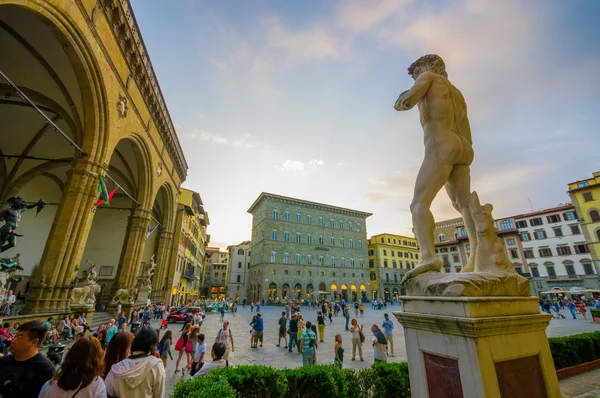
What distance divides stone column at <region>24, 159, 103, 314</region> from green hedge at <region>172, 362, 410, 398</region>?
909 cm

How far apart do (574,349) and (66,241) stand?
15.4 meters

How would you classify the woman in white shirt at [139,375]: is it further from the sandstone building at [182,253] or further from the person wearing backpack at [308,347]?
the sandstone building at [182,253]

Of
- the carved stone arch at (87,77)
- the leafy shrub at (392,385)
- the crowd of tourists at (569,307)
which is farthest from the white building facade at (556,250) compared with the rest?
the carved stone arch at (87,77)

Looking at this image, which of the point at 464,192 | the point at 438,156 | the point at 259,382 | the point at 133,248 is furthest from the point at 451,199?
the point at 133,248

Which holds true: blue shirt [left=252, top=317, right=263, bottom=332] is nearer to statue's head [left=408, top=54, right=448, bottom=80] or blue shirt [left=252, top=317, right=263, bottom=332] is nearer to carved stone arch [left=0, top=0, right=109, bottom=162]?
carved stone arch [left=0, top=0, right=109, bottom=162]

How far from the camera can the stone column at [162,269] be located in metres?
21.5

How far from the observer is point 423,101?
10.7 feet

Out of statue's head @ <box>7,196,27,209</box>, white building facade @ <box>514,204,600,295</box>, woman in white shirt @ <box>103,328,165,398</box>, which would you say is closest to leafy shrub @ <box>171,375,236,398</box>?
woman in white shirt @ <box>103,328,165,398</box>

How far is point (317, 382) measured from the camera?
407 centimetres

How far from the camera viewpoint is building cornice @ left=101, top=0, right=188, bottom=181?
11.3 meters

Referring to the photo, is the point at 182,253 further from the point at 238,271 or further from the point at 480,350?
the point at 480,350

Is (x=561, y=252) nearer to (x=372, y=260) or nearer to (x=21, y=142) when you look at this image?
(x=372, y=260)

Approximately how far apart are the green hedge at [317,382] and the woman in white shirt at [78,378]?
185 centimetres

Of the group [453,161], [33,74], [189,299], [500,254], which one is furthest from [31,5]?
[189,299]
